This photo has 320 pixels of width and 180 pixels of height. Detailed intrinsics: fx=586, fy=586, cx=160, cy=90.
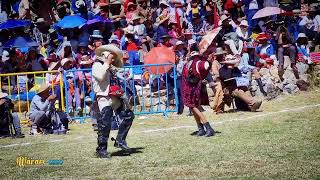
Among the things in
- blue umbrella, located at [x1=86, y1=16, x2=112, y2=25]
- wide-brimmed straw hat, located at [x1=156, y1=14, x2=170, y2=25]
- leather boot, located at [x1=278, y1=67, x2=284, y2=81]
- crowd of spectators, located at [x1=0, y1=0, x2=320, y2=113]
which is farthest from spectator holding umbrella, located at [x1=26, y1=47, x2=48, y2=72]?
leather boot, located at [x1=278, y1=67, x2=284, y2=81]

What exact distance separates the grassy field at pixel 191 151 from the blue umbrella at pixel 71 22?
417cm


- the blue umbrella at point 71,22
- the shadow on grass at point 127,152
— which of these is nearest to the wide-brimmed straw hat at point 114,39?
the blue umbrella at point 71,22

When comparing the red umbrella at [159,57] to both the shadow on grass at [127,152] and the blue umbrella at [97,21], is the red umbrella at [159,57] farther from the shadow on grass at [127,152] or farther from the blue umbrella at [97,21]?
the shadow on grass at [127,152]

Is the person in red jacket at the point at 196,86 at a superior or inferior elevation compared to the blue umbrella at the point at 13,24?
inferior

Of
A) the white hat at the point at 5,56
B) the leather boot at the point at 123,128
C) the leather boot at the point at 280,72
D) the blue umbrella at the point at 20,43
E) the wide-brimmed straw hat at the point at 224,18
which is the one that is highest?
the wide-brimmed straw hat at the point at 224,18

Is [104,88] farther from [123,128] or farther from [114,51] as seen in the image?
[123,128]

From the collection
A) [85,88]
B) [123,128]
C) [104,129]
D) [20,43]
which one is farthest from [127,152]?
[20,43]

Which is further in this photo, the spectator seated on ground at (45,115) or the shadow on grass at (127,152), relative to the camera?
the spectator seated on ground at (45,115)

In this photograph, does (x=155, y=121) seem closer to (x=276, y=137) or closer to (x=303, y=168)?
(x=276, y=137)

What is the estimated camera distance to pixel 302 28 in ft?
65.5

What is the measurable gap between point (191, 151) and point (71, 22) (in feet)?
30.3

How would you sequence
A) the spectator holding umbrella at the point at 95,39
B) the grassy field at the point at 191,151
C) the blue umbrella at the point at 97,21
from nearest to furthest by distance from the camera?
the grassy field at the point at 191,151
the spectator holding umbrella at the point at 95,39
the blue umbrella at the point at 97,21

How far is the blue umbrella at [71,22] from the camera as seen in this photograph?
17.8 meters

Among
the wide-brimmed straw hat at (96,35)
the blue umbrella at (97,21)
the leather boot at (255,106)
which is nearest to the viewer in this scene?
the leather boot at (255,106)
